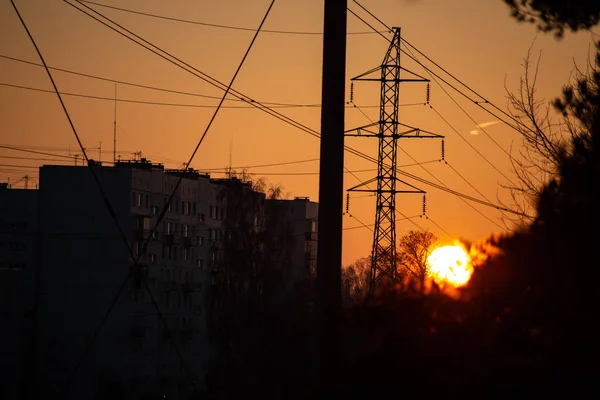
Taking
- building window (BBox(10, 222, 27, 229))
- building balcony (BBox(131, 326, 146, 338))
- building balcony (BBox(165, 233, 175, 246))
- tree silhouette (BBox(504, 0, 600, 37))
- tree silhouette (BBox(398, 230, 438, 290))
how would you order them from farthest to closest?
building window (BBox(10, 222, 27, 229)), building balcony (BBox(165, 233, 175, 246)), building balcony (BBox(131, 326, 146, 338)), tree silhouette (BBox(398, 230, 438, 290)), tree silhouette (BBox(504, 0, 600, 37))

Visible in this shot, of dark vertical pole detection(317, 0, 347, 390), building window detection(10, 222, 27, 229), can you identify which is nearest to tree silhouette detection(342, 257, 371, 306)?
dark vertical pole detection(317, 0, 347, 390)

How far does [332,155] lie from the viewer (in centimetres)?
1311

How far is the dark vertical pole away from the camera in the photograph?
42.8 ft

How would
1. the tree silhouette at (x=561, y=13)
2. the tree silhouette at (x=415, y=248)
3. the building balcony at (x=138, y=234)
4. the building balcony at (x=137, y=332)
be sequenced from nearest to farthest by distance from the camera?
the tree silhouette at (x=561, y=13) < the tree silhouette at (x=415, y=248) < the building balcony at (x=137, y=332) < the building balcony at (x=138, y=234)

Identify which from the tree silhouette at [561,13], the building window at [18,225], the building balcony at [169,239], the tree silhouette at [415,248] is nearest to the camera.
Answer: the tree silhouette at [561,13]

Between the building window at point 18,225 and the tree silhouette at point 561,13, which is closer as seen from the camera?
the tree silhouette at point 561,13

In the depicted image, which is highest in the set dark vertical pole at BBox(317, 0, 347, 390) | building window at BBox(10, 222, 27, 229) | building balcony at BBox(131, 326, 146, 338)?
building window at BBox(10, 222, 27, 229)

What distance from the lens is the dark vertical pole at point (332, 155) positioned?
1305cm

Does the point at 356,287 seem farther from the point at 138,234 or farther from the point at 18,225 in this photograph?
the point at 18,225

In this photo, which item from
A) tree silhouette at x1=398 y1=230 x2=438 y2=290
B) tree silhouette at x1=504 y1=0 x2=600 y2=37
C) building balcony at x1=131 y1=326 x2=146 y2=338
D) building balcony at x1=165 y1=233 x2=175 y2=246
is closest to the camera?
tree silhouette at x1=504 y1=0 x2=600 y2=37

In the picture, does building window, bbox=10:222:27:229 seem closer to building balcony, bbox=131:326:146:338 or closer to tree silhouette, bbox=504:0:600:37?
building balcony, bbox=131:326:146:338

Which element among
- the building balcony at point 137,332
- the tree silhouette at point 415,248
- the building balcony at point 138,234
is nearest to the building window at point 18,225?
the building balcony at point 138,234

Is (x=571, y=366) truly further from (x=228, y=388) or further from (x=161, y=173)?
(x=161, y=173)

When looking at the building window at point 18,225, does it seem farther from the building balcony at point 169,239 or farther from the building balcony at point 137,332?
the building balcony at point 137,332
